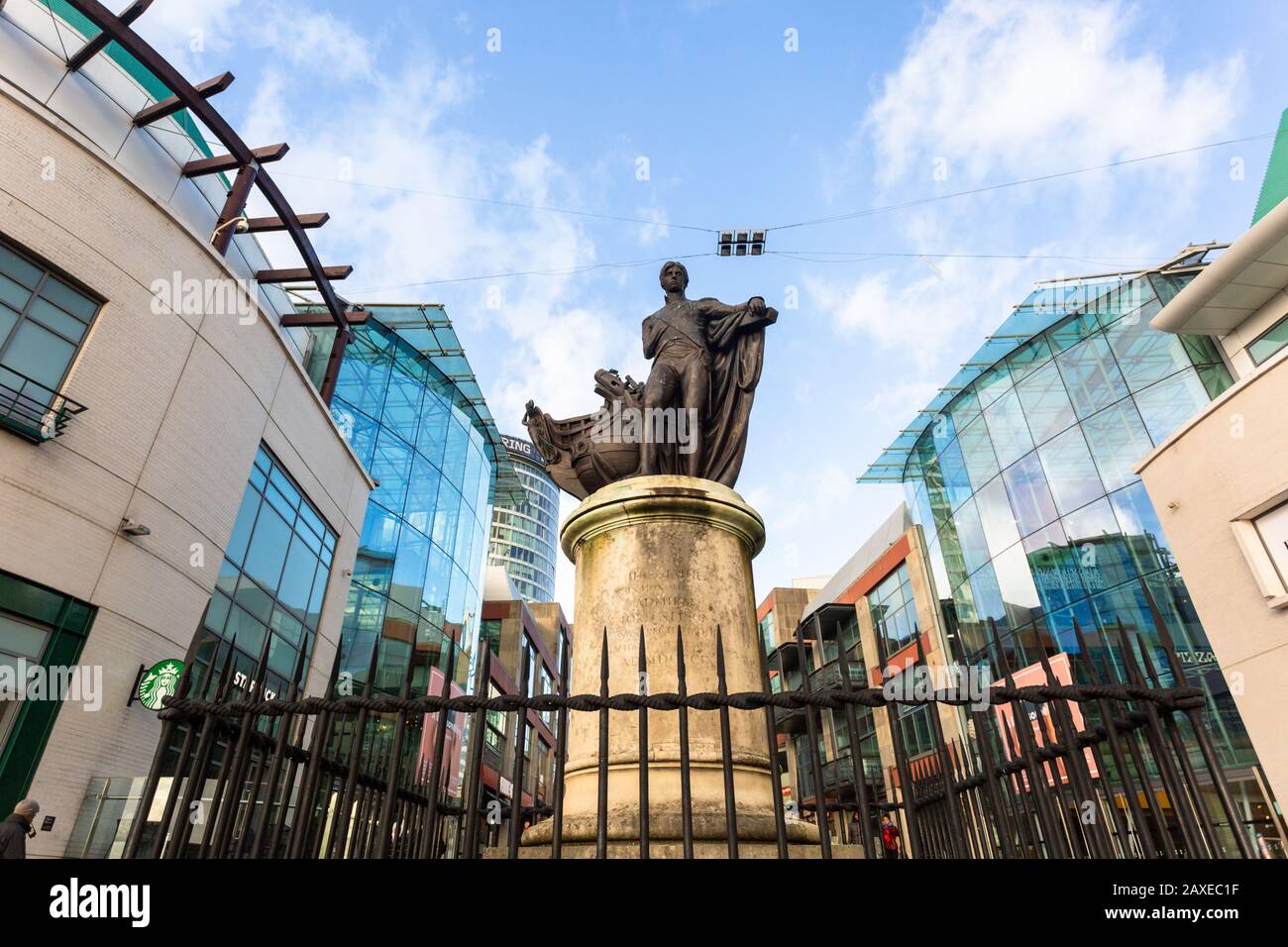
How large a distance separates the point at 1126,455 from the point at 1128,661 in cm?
2151

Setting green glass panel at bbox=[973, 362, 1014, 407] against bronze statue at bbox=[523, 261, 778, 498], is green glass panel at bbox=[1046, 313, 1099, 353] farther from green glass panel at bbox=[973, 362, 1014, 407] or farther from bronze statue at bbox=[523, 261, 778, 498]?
bronze statue at bbox=[523, 261, 778, 498]

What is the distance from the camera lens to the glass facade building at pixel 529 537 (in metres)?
119

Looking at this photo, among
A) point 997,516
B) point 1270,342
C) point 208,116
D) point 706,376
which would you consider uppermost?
point 208,116

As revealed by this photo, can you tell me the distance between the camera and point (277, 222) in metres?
18.2

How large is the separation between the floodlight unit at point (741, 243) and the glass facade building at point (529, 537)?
3658 inches

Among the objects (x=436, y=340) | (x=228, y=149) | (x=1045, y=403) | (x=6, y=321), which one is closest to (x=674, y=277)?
(x=6, y=321)

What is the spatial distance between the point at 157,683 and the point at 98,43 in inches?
494

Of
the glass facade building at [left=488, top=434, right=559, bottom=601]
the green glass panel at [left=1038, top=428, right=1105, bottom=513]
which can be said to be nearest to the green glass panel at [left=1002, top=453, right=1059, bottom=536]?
the green glass panel at [left=1038, top=428, right=1105, bottom=513]

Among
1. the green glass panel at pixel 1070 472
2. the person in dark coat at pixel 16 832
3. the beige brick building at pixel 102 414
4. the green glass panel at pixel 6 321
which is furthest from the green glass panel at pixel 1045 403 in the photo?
the green glass panel at pixel 6 321

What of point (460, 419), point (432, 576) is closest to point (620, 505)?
point (432, 576)

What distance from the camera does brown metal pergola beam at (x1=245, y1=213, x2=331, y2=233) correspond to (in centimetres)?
1797

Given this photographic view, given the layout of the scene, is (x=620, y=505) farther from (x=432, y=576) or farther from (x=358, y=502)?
(x=432, y=576)

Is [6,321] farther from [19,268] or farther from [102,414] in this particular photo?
[102,414]

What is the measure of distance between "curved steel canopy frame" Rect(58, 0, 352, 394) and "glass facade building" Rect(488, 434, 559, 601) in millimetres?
93620
